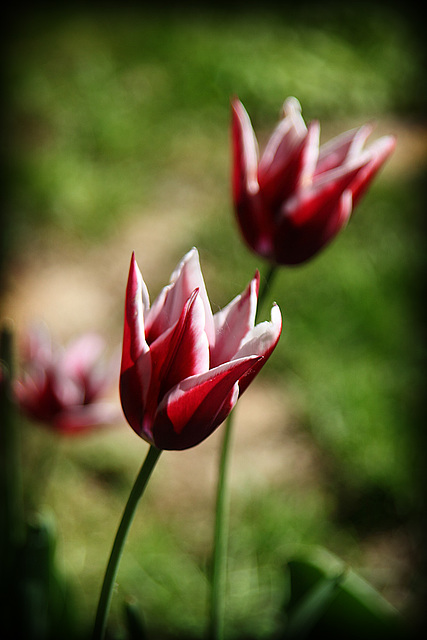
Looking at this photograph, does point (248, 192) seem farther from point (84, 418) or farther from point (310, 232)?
point (84, 418)

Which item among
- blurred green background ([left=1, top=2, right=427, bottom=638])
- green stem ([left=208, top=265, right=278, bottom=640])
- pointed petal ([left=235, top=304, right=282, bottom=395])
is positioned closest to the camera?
pointed petal ([left=235, top=304, right=282, bottom=395])

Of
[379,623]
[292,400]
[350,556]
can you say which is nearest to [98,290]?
[292,400]

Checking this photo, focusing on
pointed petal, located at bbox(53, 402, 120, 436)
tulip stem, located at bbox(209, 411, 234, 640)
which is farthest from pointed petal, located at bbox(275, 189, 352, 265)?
pointed petal, located at bbox(53, 402, 120, 436)

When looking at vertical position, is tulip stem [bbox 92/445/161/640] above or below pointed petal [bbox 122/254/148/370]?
below

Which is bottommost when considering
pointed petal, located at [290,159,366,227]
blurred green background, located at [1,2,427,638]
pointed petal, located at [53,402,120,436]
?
blurred green background, located at [1,2,427,638]

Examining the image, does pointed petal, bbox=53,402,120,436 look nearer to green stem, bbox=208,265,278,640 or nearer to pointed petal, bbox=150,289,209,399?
green stem, bbox=208,265,278,640

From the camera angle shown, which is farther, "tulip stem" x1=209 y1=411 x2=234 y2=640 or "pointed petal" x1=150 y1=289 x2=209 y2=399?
"tulip stem" x1=209 y1=411 x2=234 y2=640

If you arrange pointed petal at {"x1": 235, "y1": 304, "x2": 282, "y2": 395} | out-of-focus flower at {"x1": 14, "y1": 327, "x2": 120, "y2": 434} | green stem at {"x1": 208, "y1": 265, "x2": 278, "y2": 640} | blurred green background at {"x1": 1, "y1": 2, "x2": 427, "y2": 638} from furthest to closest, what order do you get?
1. blurred green background at {"x1": 1, "y1": 2, "x2": 427, "y2": 638}
2. out-of-focus flower at {"x1": 14, "y1": 327, "x2": 120, "y2": 434}
3. green stem at {"x1": 208, "y1": 265, "x2": 278, "y2": 640}
4. pointed petal at {"x1": 235, "y1": 304, "x2": 282, "y2": 395}

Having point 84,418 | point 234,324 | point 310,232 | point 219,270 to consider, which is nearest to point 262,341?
point 234,324
